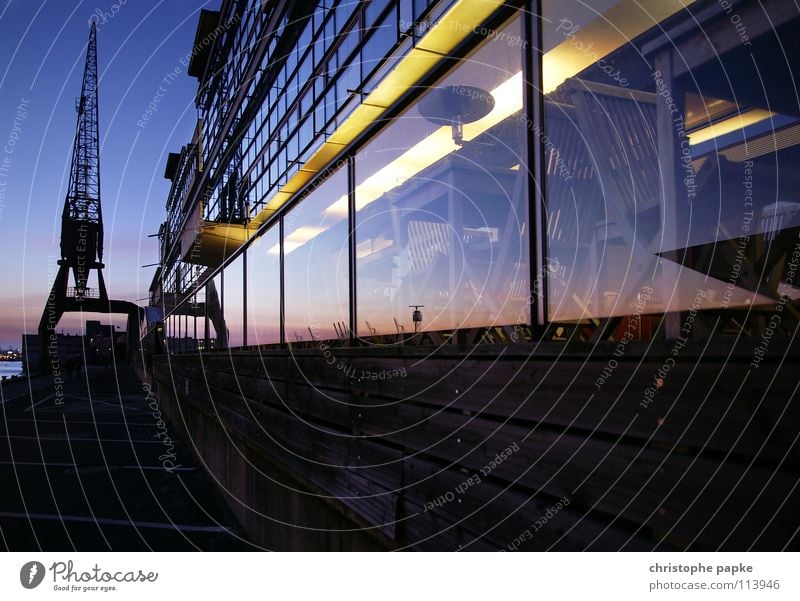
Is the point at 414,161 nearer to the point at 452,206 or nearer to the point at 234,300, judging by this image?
the point at 452,206

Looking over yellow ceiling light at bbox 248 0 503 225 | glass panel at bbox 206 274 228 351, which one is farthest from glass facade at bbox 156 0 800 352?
yellow ceiling light at bbox 248 0 503 225

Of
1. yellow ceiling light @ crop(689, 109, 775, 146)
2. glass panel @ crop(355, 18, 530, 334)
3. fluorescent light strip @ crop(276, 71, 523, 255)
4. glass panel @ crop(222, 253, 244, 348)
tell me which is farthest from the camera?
glass panel @ crop(222, 253, 244, 348)

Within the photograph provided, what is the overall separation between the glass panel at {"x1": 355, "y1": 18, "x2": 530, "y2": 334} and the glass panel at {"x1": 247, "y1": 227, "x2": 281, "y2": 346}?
2119 mm

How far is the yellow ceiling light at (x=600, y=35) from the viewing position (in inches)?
107

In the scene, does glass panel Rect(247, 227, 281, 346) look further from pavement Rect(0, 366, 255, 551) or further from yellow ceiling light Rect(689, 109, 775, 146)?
yellow ceiling light Rect(689, 109, 775, 146)

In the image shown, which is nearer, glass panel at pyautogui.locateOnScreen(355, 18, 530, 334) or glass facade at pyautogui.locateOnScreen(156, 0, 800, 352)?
glass facade at pyautogui.locateOnScreen(156, 0, 800, 352)

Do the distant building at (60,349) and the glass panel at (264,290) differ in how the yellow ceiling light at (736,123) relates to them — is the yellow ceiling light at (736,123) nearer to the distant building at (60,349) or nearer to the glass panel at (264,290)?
the glass panel at (264,290)

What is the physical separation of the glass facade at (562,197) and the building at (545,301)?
18 mm

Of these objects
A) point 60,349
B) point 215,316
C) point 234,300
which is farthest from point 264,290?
point 60,349

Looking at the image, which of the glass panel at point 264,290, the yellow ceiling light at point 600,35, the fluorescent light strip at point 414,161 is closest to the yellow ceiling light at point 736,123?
the yellow ceiling light at point 600,35

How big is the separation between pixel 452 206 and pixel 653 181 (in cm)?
134

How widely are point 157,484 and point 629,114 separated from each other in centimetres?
708

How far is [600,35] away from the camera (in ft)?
13.8

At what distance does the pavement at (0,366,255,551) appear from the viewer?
5789 millimetres
